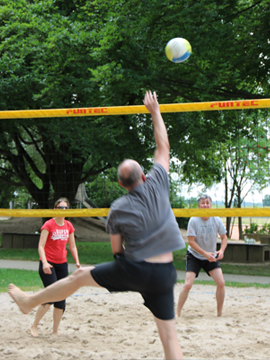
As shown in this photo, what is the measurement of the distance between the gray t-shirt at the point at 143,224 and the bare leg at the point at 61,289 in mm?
346

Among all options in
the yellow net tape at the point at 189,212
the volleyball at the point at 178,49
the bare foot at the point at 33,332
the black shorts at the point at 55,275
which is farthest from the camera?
the yellow net tape at the point at 189,212

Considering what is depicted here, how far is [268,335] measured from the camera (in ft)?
15.3

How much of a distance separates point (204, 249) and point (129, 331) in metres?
1.39

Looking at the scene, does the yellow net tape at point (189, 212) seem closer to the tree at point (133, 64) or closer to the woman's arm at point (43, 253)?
the woman's arm at point (43, 253)

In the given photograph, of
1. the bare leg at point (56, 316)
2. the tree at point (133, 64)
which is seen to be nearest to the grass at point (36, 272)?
the tree at point (133, 64)

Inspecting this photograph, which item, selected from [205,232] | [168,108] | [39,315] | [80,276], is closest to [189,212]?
[205,232]

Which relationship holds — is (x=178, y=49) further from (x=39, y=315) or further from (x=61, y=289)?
(x=39, y=315)

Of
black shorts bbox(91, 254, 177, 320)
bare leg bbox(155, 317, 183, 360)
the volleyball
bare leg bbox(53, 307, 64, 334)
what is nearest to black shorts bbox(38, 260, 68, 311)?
bare leg bbox(53, 307, 64, 334)

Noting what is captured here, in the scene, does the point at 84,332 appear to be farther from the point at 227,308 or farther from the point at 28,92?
the point at 28,92

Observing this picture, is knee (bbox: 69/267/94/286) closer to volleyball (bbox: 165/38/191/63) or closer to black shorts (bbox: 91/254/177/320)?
black shorts (bbox: 91/254/177/320)

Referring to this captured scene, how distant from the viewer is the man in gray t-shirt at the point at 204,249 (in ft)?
17.1

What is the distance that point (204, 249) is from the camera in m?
5.24

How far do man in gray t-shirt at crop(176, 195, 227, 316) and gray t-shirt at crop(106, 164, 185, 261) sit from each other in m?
2.51

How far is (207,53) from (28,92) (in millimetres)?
5258
